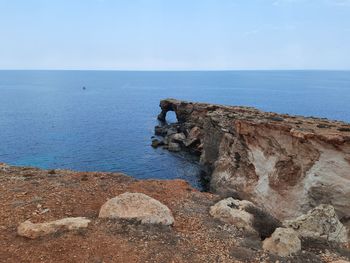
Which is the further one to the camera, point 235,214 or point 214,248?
point 235,214

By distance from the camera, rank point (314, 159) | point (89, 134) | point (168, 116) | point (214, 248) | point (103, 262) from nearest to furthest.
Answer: point (103, 262) → point (214, 248) → point (314, 159) → point (89, 134) → point (168, 116)

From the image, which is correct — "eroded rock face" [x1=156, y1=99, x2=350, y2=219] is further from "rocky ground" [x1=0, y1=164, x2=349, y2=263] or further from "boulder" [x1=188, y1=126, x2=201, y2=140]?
"boulder" [x1=188, y1=126, x2=201, y2=140]

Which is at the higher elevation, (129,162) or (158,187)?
(158,187)

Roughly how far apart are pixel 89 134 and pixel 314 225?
255ft

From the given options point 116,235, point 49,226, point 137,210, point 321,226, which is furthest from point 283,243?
point 49,226

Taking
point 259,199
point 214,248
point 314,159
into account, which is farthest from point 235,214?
point 259,199

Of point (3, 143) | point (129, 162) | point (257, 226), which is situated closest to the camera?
point (257, 226)

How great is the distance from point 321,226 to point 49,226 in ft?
52.6

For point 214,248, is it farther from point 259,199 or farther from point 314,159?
point 259,199

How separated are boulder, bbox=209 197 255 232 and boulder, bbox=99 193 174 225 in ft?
11.5

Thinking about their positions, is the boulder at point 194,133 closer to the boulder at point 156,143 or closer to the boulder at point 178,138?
the boulder at point 178,138

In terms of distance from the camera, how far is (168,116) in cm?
12962

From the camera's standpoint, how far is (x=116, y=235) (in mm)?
17453

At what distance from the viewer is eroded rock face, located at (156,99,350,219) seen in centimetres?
3331
